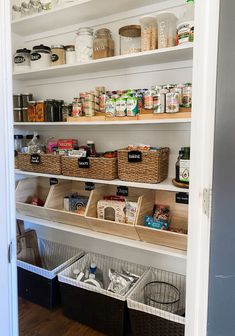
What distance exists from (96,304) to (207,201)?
1294 millimetres

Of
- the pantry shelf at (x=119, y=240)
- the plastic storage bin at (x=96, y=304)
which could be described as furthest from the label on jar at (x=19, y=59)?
the plastic storage bin at (x=96, y=304)

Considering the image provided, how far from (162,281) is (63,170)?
1034 millimetres

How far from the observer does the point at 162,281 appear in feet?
6.19

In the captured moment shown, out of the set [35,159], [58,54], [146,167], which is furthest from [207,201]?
[58,54]

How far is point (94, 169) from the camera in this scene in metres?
1.75

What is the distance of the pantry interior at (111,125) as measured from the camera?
1.60m

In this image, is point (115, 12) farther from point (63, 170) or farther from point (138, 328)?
point (138, 328)

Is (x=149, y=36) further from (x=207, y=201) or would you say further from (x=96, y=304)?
(x=96, y=304)

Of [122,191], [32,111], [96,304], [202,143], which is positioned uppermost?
[32,111]

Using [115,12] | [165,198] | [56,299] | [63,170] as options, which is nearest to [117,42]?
[115,12]

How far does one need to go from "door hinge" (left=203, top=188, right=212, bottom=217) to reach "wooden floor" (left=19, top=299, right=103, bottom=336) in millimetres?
1407

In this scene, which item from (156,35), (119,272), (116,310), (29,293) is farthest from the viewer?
(29,293)

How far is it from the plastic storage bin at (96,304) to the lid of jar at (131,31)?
5.15 feet

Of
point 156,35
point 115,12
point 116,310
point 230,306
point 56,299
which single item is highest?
point 115,12
